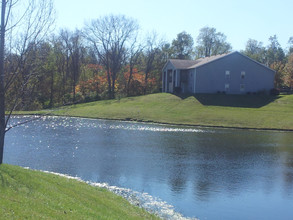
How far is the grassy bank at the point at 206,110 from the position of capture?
49.2m

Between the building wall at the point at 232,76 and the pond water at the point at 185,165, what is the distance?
31.0 m

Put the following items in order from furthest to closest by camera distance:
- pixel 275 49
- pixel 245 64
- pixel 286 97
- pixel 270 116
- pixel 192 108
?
pixel 275 49 < pixel 245 64 < pixel 286 97 < pixel 192 108 < pixel 270 116

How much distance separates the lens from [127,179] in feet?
62.0

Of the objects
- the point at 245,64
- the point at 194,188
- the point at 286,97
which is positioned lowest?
the point at 194,188

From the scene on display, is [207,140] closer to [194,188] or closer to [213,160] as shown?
[213,160]

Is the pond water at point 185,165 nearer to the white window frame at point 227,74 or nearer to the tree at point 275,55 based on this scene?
the white window frame at point 227,74

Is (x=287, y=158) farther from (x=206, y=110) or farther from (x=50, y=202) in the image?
(x=206, y=110)

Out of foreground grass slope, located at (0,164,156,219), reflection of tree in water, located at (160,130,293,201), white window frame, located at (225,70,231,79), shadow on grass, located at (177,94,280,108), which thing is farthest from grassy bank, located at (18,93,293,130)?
foreground grass slope, located at (0,164,156,219)

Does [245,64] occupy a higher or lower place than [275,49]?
lower

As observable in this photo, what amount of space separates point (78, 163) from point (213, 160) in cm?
935

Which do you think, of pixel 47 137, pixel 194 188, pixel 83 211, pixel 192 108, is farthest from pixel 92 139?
pixel 192 108

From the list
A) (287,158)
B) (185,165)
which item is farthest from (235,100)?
(185,165)

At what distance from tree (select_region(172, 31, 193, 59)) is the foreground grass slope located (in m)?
93.5

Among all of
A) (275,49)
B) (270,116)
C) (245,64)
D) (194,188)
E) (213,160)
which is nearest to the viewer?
(194,188)
